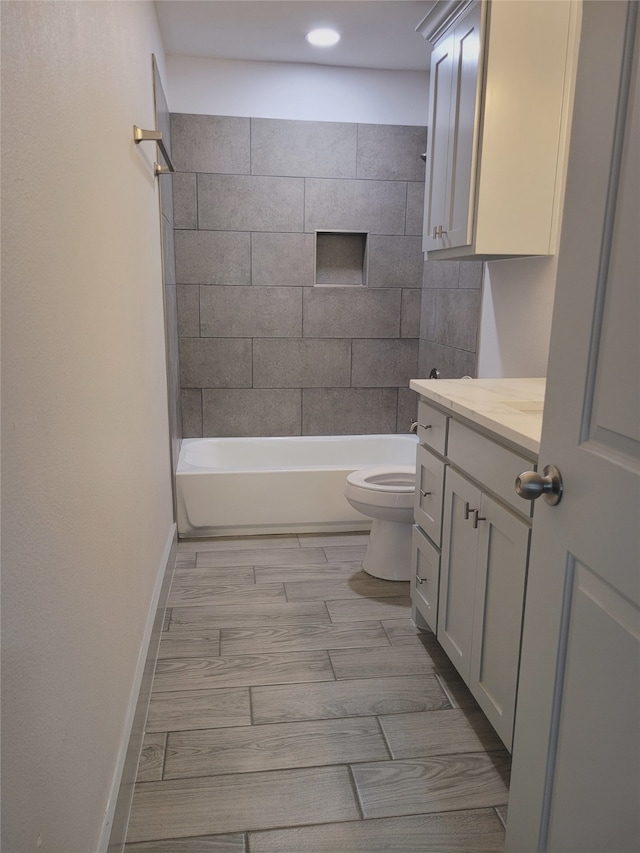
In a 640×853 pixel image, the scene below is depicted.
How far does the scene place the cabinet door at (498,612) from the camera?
5.32 feet

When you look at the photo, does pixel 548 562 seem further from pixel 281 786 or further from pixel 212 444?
pixel 212 444

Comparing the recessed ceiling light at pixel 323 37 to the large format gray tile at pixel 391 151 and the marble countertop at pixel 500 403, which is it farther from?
the marble countertop at pixel 500 403

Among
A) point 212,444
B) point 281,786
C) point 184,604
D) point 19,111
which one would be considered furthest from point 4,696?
point 212,444

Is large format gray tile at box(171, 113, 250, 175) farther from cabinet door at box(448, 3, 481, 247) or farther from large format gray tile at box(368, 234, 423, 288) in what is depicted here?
cabinet door at box(448, 3, 481, 247)

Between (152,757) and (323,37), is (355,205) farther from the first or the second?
(152,757)

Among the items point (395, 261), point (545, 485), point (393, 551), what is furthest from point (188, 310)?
point (545, 485)

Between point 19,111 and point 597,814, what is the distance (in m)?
1.36

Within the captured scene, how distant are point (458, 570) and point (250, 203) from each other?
103 inches

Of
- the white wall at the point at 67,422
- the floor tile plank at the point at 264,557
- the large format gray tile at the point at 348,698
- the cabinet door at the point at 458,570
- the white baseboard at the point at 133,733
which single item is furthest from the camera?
the floor tile plank at the point at 264,557

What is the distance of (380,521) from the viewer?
119 inches

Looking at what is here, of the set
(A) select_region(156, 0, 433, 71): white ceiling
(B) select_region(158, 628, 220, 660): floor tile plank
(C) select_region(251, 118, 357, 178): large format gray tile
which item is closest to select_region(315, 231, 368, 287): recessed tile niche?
(C) select_region(251, 118, 357, 178): large format gray tile

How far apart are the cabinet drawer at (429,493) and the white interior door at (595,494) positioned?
1003 millimetres

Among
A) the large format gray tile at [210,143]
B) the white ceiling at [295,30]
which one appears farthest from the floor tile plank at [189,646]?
the white ceiling at [295,30]

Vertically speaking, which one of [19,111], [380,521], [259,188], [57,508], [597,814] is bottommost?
[380,521]
